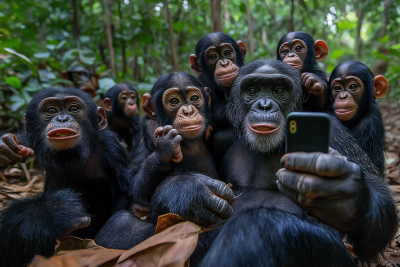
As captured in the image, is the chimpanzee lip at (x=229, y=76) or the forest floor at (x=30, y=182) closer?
the chimpanzee lip at (x=229, y=76)

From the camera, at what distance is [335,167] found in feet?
5.55

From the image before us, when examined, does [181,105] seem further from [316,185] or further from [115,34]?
[115,34]

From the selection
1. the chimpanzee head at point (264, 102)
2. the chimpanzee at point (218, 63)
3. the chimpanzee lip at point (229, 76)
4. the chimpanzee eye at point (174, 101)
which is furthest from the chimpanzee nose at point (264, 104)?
the chimpanzee lip at point (229, 76)

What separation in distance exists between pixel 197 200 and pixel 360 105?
2.77 meters

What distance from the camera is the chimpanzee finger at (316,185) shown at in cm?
173

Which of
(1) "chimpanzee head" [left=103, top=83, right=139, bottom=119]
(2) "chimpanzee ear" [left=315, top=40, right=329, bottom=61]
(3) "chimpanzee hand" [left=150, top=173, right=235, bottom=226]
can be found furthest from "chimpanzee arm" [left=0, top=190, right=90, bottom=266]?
(2) "chimpanzee ear" [left=315, top=40, right=329, bottom=61]

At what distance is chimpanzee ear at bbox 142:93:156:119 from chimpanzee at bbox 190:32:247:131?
807 millimetres

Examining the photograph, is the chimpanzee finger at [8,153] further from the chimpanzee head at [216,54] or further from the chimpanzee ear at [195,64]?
the chimpanzee ear at [195,64]

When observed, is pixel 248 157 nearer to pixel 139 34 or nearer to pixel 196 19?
pixel 139 34

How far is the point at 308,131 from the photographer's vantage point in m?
1.72

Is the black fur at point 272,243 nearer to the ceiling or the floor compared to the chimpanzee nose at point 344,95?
nearer to the floor

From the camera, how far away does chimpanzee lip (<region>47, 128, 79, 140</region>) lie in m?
2.95

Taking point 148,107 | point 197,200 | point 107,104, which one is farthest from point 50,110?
point 107,104

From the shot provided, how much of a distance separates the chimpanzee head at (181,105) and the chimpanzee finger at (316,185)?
1.43 meters
